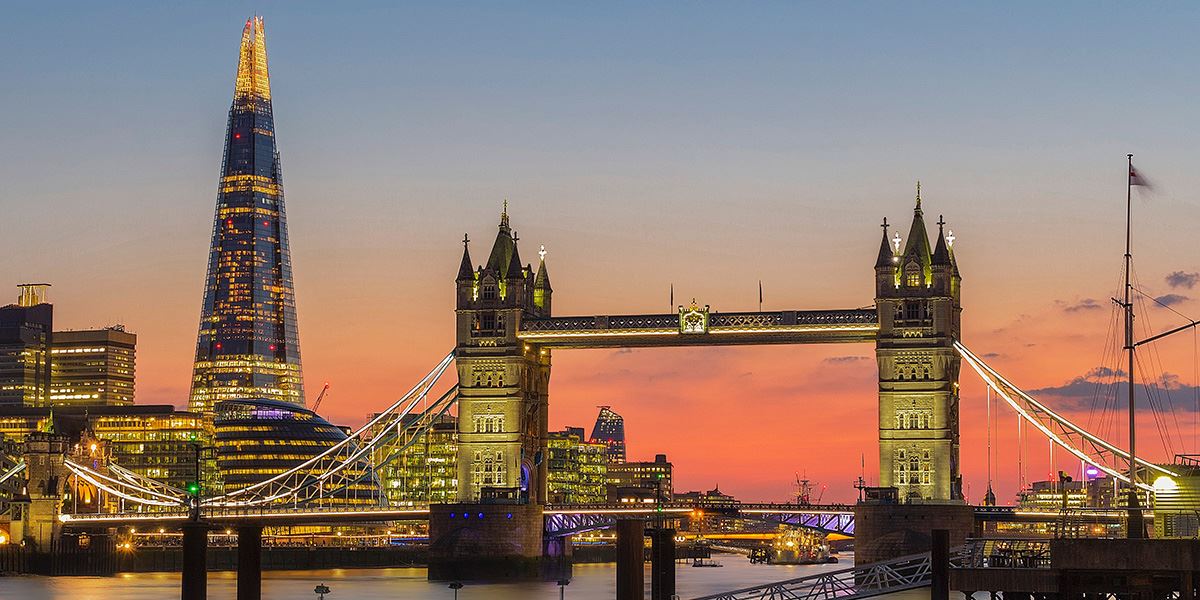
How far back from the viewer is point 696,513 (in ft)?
A: 334

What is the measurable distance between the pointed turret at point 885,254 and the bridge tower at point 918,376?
0.13 m

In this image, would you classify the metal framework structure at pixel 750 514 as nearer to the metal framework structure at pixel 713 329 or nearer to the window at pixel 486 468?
the window at pixel 486 468

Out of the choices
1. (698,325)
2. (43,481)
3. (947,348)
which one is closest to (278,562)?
(43,481)

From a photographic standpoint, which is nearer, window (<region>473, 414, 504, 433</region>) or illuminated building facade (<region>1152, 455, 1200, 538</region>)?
illuminated building facade (<region>1152, 455, 1200, 538</region>)

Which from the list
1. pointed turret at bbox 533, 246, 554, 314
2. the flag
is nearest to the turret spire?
pointed turret at bbox 533, 246, 554, 314

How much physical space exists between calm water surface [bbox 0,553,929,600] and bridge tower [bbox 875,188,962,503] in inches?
452

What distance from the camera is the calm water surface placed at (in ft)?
388

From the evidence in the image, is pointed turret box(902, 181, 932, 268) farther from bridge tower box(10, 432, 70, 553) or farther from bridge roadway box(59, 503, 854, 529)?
bridge tower box(10, 432, 70, 553)

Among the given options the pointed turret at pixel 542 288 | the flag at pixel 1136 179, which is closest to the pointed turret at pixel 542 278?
the pointed turret at pixel 542 288

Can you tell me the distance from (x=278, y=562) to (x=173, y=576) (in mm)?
14978

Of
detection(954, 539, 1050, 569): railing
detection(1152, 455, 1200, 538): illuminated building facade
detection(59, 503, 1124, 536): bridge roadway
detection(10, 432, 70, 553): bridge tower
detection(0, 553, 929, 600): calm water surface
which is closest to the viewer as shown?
detection(954, 539, 1050, 569): railing

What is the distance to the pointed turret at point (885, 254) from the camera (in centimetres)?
13138

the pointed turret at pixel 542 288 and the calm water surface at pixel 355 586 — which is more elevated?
the pointed turret at pixel 542 288

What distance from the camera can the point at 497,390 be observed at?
138625 millimetres
